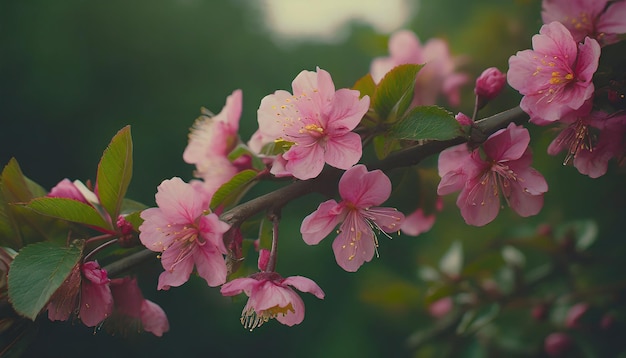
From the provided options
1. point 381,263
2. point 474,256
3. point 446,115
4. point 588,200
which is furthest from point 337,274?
point 446,115

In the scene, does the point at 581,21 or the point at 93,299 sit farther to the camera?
the point at 581,21

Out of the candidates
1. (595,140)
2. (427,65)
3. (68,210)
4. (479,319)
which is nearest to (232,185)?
(68,210)

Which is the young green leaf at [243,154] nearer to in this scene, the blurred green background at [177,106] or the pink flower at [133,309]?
the pink flower at [133,309]

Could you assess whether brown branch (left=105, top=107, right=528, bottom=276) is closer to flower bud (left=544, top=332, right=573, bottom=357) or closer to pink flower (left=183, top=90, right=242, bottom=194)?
pink flower (left=183, top=90, right=242, bottom=194)

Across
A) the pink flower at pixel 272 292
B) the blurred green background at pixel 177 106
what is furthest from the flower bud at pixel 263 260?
the blurred green background at pixel 177 106

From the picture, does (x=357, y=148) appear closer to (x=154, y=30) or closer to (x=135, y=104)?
(x=135, y=104)

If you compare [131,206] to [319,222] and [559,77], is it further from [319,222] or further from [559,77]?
[559,77]
